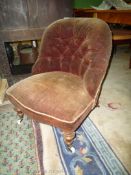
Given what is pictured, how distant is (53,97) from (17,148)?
0.52m

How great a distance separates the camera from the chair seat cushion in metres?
1.09

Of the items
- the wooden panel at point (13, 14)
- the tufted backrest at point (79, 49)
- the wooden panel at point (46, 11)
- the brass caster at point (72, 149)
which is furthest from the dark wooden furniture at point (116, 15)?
the brass caster at point (72, 149)

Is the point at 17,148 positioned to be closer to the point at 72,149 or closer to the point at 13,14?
the point at 72,149

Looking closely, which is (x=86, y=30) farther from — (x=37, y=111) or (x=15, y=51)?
(x=15, y=51)

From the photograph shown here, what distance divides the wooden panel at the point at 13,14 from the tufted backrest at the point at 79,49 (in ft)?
2.14

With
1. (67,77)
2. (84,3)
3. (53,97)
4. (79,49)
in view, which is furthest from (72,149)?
(84,3)

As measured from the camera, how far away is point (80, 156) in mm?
1225

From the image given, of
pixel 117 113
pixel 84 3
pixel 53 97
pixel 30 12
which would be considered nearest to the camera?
pixel 53 97

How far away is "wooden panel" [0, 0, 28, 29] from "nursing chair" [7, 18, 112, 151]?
Result: 2.13 feet

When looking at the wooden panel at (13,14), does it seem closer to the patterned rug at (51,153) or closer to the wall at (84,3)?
the patterned rug at (51,153)

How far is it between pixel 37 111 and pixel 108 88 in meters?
1.28

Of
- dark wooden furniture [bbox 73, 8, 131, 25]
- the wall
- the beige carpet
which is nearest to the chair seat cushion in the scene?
A: the beige carpet

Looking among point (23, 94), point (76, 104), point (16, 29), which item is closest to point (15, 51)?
point (16, 29)

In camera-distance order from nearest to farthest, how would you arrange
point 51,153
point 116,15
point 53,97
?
point 53,97 → point 51,153 → point 116,15
